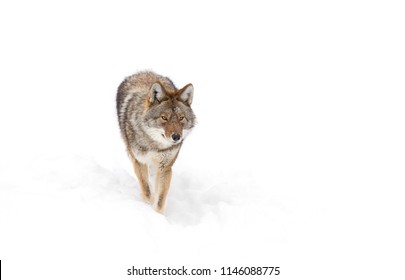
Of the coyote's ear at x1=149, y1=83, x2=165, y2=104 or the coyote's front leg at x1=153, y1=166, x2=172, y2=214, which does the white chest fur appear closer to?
the coyote's front leg at x1=153, y1=166, x2=172, y2=214

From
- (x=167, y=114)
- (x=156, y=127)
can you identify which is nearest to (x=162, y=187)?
(x=156, y=127)

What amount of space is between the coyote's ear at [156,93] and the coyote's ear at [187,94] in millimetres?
269

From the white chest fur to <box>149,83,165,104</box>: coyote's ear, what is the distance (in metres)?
0.76

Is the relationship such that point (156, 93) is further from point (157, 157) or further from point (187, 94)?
point (157, 157)

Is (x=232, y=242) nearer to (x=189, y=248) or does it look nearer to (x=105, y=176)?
(x=189, y=248)

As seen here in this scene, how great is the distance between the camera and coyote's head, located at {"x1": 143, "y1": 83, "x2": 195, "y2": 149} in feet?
23.7

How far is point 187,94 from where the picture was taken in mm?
7539

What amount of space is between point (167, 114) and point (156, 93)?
356mm

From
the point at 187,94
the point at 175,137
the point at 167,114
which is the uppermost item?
the point at 187,94

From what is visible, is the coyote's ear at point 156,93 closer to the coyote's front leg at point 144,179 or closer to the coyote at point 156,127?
the coyote at point 156,127

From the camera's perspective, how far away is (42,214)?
21.4ft

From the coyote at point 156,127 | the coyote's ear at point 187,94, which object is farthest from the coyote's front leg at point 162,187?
the coyote's ear at point 187,94

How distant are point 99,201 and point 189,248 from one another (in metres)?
1.41

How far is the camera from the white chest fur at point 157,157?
768 cm
